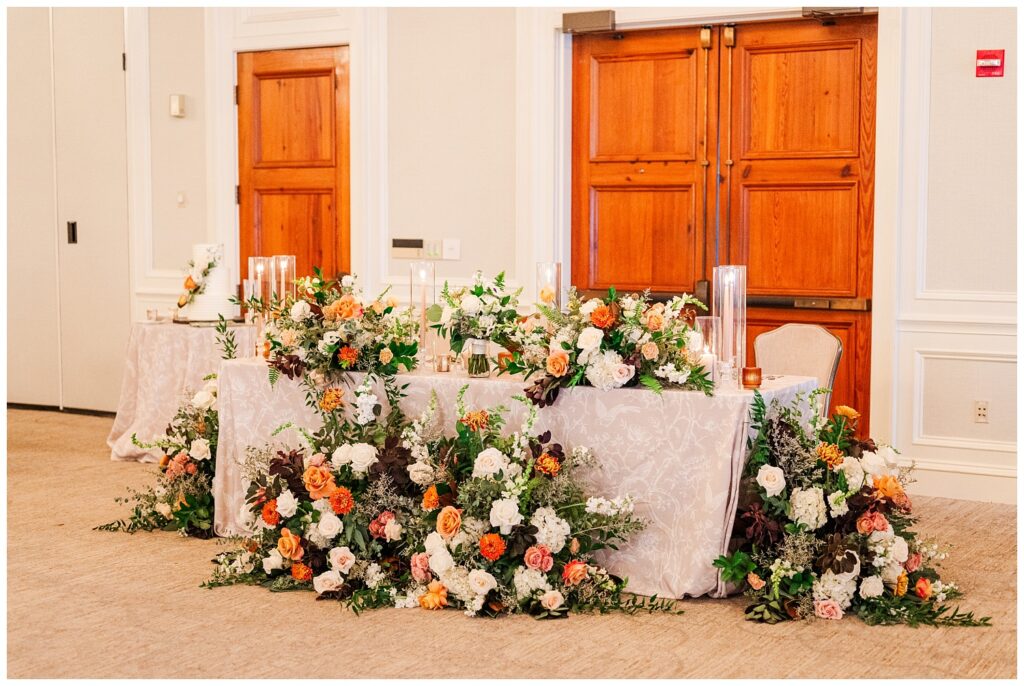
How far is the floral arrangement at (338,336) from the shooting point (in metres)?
4.47

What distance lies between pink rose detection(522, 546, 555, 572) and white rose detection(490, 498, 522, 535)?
10 centimetres

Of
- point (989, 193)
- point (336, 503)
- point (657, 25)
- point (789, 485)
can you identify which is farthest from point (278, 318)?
point (989, 193)

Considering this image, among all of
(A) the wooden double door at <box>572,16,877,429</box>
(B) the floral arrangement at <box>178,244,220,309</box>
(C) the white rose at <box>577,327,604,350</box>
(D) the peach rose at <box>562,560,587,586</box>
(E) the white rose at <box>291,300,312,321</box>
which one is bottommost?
(D) the peach rose at <box>562,560,587,586</box>

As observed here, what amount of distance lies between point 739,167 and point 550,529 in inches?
116

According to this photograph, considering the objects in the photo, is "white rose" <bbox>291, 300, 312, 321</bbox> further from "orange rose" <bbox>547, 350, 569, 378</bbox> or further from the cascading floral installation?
"orange rose" <bbox>547, 350, 569, 378</bbox>

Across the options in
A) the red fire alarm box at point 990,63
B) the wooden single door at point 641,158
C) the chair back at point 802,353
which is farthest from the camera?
the wooden single door at point 641,158

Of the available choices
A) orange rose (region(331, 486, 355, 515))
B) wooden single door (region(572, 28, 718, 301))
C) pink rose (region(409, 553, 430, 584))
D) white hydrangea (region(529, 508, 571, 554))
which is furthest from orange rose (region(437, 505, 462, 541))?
wooden single door (region(572, 28, 718, 301))

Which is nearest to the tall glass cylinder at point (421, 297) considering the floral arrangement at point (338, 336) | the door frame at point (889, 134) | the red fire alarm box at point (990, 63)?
the floral arrangement at point (338, 336)

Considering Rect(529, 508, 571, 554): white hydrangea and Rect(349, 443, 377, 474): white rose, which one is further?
Rect(349, 443, 377, 474): white rose

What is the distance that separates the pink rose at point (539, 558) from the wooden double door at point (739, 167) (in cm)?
266

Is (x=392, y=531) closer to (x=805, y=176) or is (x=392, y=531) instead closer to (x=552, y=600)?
(x=552, y=600)

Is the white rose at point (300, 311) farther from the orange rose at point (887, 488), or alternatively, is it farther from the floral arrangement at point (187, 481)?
the orange rose at point (887, 488)

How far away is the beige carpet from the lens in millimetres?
3463

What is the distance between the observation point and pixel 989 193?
5676 mm
